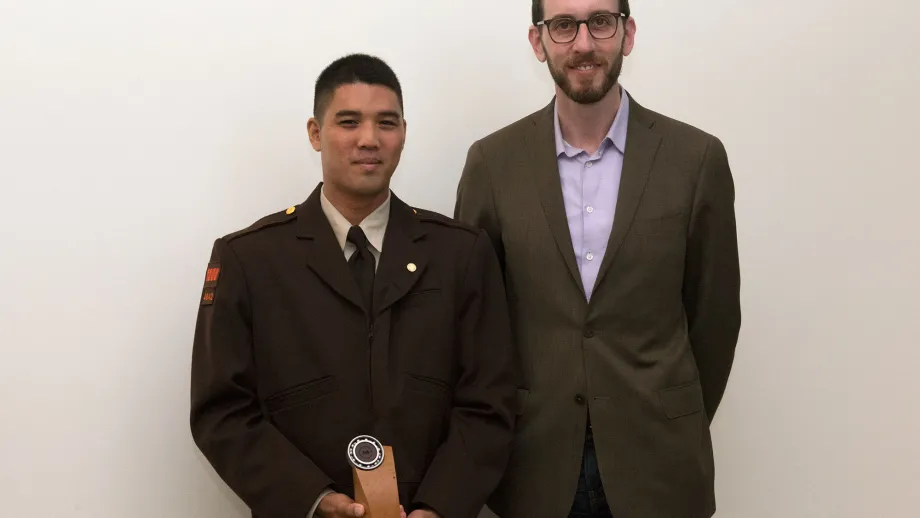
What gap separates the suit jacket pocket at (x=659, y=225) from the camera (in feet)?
6.53

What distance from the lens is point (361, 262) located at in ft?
6.33

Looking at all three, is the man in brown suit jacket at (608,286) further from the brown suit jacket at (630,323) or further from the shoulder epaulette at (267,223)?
the shoulder epaulette at (267,223)

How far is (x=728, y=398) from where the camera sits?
2.69 meters

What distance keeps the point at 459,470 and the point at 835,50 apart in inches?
64.1

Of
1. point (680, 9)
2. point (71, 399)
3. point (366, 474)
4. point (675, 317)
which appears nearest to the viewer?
point (366, 474)

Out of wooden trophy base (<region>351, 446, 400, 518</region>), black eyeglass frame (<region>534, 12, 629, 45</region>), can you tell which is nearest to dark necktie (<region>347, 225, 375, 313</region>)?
wooden trophy base (<region>351, 446, 400, 518</region>)

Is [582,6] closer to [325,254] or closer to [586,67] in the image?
[586,67]

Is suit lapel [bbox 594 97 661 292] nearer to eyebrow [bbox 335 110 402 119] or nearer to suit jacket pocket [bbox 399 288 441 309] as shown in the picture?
suit jacket pocket [bbox 399 288 441 309]

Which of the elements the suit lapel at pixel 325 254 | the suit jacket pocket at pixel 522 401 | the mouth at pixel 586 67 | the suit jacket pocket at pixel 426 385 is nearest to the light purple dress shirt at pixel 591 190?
the mouth at pixel 586 67

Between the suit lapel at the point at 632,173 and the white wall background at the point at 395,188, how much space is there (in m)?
0.56

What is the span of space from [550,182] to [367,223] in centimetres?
39

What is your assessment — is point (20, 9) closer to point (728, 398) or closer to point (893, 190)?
point (728, 398)

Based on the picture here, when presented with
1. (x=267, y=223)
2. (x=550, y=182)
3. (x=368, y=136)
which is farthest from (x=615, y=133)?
(x=267, y=223)

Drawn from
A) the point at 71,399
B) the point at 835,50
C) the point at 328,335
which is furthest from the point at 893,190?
the point at 71,399
